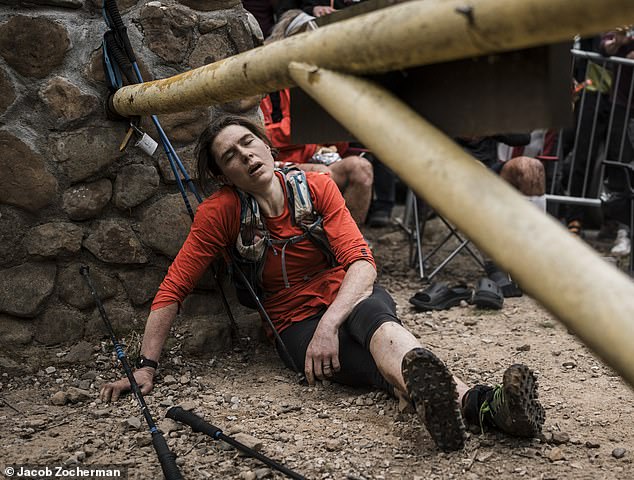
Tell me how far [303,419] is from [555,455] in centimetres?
86

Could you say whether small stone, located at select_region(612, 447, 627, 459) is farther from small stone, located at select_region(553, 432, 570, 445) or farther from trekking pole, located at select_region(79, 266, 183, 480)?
trekking pole, located at select_region(79, 266, 183, 480)

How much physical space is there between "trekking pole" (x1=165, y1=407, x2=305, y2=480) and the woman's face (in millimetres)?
946

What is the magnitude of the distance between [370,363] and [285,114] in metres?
2.10

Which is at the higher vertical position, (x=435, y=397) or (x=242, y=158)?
(x=242, y=158)

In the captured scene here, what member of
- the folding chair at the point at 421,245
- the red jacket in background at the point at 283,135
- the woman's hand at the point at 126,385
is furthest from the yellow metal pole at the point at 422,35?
the folding chair at the point at 421,245

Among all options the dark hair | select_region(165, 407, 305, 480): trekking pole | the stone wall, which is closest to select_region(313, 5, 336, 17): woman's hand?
the stone wall

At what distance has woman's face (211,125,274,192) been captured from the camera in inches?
111

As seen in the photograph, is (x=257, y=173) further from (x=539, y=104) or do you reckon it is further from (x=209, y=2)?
(x=539, y=104)

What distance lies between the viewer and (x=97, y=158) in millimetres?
3039

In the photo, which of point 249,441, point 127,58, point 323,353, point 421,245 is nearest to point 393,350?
point 323,353

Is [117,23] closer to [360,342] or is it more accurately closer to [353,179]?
[360,342]

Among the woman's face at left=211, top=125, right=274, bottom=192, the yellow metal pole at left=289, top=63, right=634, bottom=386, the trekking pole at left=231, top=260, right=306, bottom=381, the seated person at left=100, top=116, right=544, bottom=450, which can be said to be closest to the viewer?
the yellow metal pole at left=289, top=63, right=634, bottom=386

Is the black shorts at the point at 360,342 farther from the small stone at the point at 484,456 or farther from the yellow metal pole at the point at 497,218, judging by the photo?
the yellow metal pole at the point at 497,218

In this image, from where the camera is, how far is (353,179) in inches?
168
